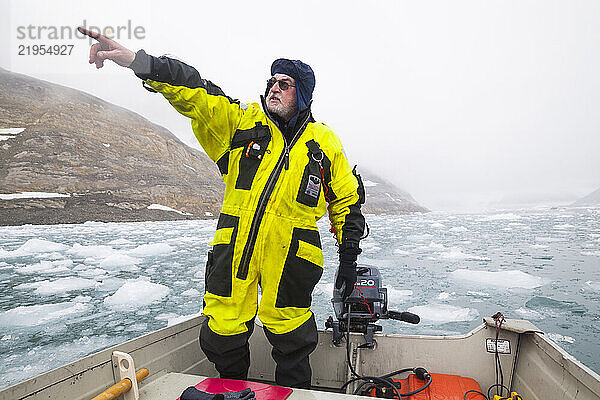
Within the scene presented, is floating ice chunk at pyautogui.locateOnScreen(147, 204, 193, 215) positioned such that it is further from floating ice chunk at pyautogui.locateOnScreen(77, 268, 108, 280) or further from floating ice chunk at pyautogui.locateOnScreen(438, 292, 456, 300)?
floating ice chunk at pyautogui.locateOnScreen(438, 292, 456, 300)

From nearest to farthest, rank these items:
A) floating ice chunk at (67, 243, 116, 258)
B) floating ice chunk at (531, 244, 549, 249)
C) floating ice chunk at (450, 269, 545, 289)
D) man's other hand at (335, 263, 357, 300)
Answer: man's other hand at (335, 263, 357, 300) < floating ice chunk at (450, 269, 545, 289) < floating ice chunk at (67, 243, 116, 258) < floating ice chunk at (531, 244, 549, 249)

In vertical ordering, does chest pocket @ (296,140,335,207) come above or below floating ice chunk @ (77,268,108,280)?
above

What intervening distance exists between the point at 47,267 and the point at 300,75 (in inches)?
547

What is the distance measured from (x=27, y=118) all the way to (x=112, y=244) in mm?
44181

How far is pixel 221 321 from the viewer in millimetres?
1501

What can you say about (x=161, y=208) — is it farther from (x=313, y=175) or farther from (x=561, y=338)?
(x=313, y=175)

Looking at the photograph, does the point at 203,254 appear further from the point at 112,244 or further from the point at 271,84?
the point at 271,84

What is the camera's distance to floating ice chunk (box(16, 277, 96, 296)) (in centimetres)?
907

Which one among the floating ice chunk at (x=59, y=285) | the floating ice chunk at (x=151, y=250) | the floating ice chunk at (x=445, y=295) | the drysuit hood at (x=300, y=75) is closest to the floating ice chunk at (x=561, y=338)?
the floating ice chunk at (x=445, y=295)

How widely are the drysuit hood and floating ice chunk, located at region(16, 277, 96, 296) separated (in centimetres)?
994

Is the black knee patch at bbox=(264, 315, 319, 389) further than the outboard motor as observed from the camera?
No

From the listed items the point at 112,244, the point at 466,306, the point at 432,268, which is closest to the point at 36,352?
the point at 466,306

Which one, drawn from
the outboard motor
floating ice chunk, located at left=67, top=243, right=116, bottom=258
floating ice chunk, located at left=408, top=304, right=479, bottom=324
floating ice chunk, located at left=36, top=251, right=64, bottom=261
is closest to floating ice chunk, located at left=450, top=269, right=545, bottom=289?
floating ice chunk, located at left=408, top=304, right=479, bottom=324

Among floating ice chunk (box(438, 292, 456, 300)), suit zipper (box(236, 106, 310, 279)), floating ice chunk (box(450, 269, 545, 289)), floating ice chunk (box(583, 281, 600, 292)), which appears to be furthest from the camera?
floating ice chunk (box(583, 281, 600, 292))
